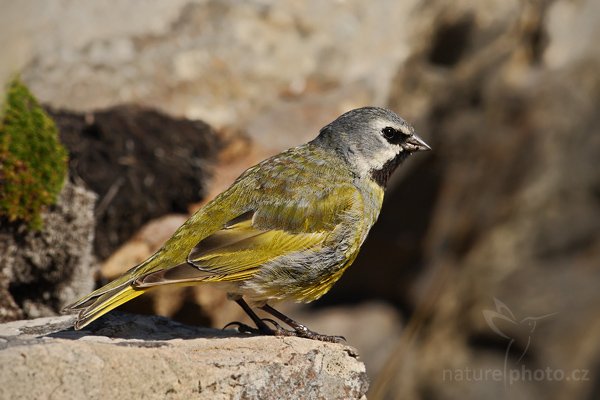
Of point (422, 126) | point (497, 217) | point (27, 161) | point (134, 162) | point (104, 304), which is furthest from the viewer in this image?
point (422, 126)

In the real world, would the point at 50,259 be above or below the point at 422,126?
below

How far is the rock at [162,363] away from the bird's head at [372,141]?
139 cm

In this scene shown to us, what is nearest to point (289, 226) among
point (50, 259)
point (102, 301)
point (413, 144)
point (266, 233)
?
point (266, 233)

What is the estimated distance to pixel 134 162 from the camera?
8.51 metres

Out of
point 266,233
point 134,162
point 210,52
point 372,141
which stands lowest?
point 266,233

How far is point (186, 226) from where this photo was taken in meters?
5.51

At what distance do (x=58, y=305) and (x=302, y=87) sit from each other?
14.4ft

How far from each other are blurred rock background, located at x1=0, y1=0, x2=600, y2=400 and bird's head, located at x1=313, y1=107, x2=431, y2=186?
297 cm

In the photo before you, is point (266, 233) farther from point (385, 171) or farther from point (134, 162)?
point (134, 162)

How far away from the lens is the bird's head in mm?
6008

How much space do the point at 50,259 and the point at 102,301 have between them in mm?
2024

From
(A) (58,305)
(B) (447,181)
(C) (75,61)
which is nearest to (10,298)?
(A) (58,305)

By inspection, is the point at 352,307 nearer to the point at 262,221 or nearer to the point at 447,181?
the point at 447,181

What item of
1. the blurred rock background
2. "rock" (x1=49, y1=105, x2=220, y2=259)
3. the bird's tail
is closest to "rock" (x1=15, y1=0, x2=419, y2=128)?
the blurred rock background
